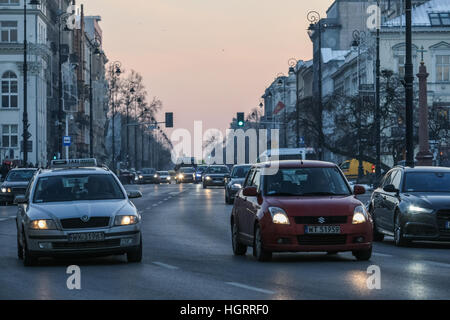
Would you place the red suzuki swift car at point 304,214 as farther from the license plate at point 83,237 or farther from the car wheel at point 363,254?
the license plate at point 83,237

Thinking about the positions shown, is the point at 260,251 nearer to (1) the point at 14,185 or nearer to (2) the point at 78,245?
(2) the point at 78,245

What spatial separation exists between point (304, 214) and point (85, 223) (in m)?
3.18

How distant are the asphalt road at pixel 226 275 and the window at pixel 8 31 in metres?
79.2

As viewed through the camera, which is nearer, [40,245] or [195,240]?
[40,245]

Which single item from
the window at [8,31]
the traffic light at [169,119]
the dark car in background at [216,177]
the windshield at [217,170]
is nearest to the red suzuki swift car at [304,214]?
the dark car in background at [216,177]

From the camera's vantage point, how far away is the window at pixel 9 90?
98.5 m

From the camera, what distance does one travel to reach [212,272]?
600 inches

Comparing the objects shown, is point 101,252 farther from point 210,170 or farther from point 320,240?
point 210,170

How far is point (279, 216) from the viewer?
54.9ft

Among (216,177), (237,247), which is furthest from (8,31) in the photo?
(237,247)

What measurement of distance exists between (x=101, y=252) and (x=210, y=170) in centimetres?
6041

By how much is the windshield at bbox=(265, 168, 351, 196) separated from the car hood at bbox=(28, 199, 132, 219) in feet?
7.67

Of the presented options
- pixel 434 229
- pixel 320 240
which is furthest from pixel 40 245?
pixel 434 229
